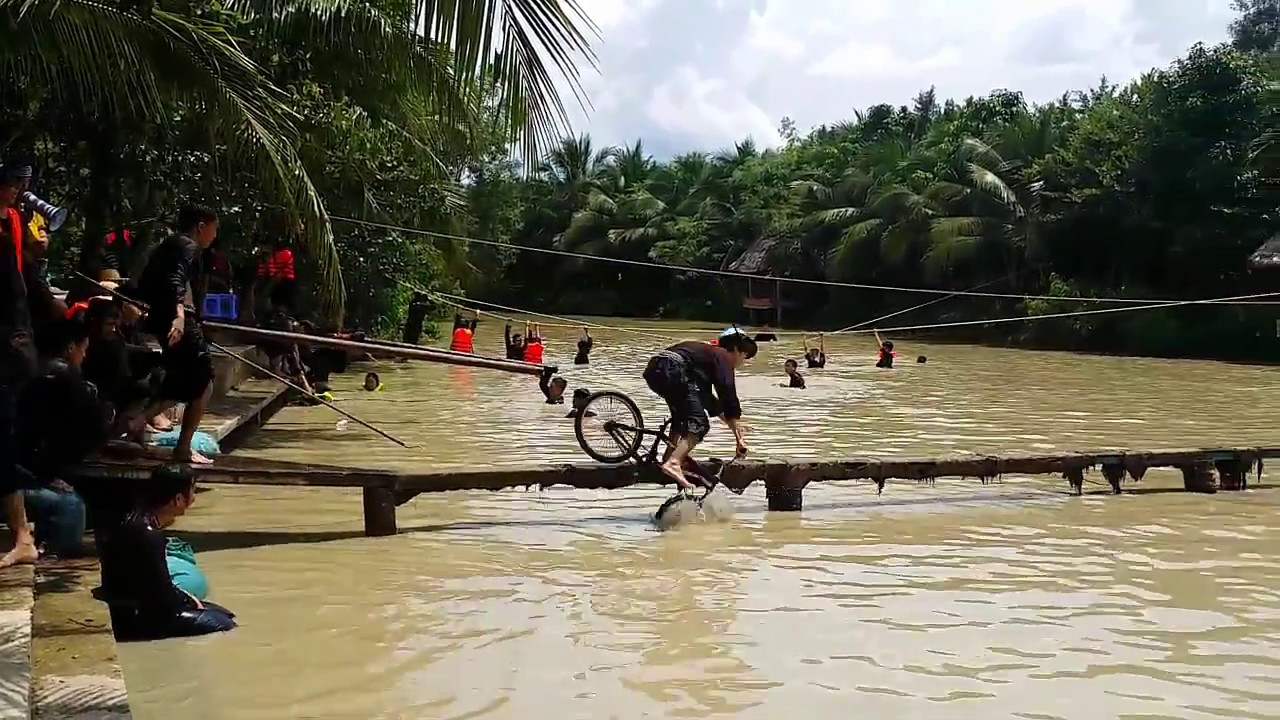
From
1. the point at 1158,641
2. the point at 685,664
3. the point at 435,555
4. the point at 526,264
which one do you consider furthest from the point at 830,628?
the point at 526,264

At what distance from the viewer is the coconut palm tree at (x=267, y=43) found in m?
4.98

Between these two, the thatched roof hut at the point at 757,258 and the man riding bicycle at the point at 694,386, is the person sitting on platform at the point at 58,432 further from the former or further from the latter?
the thatched roof hut at the point at 757,258

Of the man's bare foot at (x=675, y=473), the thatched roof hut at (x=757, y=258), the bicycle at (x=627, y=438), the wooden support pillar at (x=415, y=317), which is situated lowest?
the man's bare foot at (x=675, y=473)

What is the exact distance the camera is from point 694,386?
9875mm

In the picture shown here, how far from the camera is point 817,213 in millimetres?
47188

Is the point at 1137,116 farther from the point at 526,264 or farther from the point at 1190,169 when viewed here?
the point at 526,264

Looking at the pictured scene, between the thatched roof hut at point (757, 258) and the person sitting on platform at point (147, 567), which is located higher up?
the thatched roof hut at point (757, 258)

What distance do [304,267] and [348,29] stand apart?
1044 cm

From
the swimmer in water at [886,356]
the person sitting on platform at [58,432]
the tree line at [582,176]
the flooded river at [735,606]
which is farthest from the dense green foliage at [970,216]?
the person sitting on platform at [58,432]

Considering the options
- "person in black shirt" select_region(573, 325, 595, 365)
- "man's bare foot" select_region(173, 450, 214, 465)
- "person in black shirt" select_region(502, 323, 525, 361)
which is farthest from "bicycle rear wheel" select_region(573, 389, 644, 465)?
"person in black shirt" select_region(573, 325, 595, 365)

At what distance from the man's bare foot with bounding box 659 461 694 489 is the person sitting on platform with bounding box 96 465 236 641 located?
404 centimetres

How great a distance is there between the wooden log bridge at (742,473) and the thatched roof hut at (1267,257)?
59.3 feet

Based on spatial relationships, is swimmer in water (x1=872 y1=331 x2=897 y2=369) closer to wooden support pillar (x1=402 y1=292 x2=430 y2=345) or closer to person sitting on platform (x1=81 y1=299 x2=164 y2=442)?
wooden support pillar (x1=402 y1=292 x2=430 y2=345)

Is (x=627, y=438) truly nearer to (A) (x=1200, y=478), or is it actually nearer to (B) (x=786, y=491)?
(B) (x=786, y=491)
